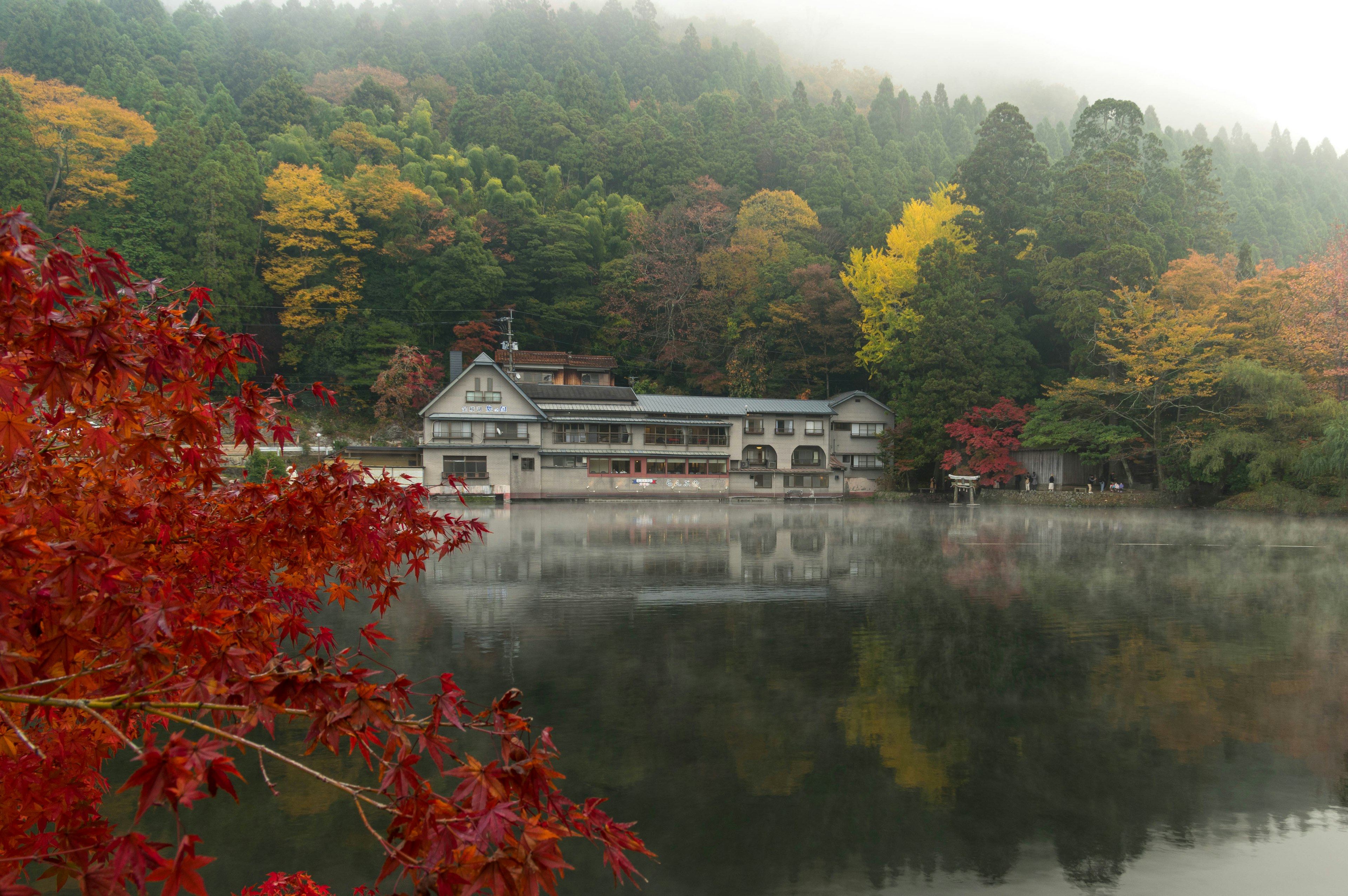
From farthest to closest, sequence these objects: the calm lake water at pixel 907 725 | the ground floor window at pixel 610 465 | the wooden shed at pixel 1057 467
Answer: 1. the ground floor window at pixel 610 465
2. the wooden shed at pixel 1057 467
3. the calm lake water at pixel 907 725

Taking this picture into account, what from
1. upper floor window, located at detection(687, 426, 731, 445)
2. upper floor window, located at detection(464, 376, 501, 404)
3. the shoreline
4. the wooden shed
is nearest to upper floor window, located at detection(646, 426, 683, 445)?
upper floor window, located at detection(687, 426, 731, 445)

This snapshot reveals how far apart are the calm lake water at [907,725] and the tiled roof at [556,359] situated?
34938mm

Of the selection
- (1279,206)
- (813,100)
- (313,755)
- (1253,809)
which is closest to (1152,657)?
(1253,809)

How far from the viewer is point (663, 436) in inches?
1708

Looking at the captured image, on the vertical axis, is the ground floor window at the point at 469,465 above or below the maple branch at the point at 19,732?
above

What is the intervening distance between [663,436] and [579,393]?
18.3 feet

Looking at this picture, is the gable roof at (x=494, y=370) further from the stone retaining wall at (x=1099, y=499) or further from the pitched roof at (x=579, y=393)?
the stone retaining wall at (x=1099, y=499)

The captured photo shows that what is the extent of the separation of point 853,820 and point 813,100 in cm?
12719

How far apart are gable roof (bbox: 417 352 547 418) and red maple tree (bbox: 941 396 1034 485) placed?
2255cm

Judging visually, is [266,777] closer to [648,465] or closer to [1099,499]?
[1099,499]

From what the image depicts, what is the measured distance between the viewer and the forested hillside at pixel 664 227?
40.4m

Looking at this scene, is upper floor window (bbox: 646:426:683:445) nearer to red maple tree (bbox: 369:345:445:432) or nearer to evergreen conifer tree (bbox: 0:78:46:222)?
red maple tree (bbox: 369:345:445:432)

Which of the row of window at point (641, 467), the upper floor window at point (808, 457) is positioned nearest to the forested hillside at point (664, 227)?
the upper floor window at point (808, 457)

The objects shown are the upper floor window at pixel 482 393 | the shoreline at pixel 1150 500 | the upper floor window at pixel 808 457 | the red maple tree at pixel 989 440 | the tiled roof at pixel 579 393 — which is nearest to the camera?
the shoreline at pixel 1150 500
